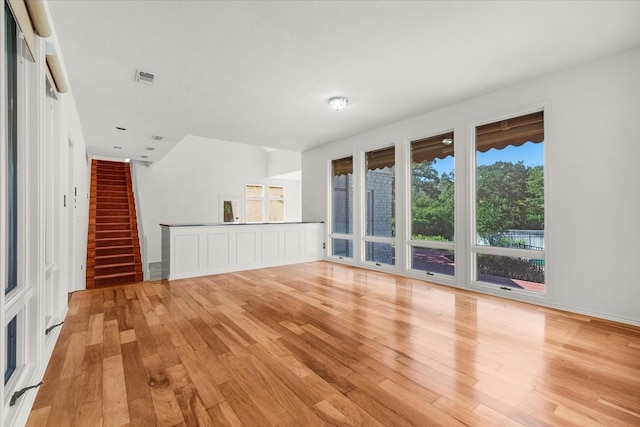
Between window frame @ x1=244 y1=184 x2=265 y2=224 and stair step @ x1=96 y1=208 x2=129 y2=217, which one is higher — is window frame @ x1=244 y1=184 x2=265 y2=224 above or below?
above

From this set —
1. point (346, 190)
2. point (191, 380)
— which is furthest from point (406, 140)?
point (191, 380)

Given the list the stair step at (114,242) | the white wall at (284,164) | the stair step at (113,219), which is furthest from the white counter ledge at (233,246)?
the stair step at (113,219)

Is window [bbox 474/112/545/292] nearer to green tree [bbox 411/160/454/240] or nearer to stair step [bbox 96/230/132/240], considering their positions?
green tree [bbox 411/160/454/240]

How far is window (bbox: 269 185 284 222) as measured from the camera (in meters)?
11.3

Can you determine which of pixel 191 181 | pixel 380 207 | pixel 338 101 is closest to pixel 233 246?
pixel 380 207

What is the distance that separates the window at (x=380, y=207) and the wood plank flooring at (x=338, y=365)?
71.5 inches

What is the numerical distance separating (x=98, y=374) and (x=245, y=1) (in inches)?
112

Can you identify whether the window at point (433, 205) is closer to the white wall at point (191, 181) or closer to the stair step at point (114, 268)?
the stair step at point (114, 268)

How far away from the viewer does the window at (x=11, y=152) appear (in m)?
1.61

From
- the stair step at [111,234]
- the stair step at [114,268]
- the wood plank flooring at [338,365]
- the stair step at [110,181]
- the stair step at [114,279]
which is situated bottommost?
the stair step at [114,279]

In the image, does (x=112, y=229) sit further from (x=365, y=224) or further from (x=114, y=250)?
(x=365, y=224)

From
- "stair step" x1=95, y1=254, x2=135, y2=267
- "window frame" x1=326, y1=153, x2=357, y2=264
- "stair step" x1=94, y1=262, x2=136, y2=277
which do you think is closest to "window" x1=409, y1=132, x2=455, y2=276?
"window frame" x1=326, y1=153, x2=357, y2=264

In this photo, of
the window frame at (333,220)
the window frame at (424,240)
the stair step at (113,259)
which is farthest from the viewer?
the stair step at (113,259)

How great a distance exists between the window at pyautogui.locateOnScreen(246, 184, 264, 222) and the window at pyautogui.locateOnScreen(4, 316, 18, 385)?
8938 millimetres
